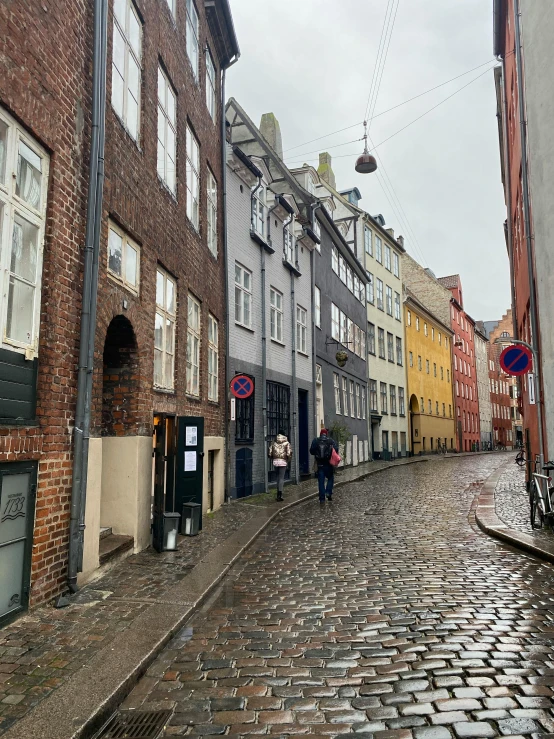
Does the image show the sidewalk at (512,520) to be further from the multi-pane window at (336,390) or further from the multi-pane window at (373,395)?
the multi-pane window at (373,395)

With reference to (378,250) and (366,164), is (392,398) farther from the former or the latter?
(366,164)

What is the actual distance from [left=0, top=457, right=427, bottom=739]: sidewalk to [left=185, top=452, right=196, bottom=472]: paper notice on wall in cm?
171

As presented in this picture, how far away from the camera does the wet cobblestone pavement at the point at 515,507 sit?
9352 mm

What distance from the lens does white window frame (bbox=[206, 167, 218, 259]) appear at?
44.2 ft

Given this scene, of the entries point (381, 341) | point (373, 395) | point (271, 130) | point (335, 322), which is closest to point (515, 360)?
point (335, 322)

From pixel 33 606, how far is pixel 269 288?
13.8m

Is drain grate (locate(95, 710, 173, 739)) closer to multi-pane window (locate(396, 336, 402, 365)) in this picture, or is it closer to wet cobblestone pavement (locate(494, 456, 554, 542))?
wet cobblestone pavement (locate(494, 456, 554, 542))

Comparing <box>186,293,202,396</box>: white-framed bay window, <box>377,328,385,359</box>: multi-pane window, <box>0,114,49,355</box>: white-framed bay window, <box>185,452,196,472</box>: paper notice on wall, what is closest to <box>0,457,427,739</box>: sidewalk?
<box>185,452,196,472</box>: paper notice on wall

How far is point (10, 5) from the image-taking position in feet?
16.5

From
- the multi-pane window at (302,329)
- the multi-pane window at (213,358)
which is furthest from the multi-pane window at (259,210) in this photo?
the multi-pane window at (213,358)

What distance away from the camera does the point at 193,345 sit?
1171cm

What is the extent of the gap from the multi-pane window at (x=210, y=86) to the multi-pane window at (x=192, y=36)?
3.07 ft

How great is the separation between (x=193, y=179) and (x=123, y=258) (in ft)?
15.7

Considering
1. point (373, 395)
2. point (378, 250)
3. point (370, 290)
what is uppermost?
point (378, 250)
